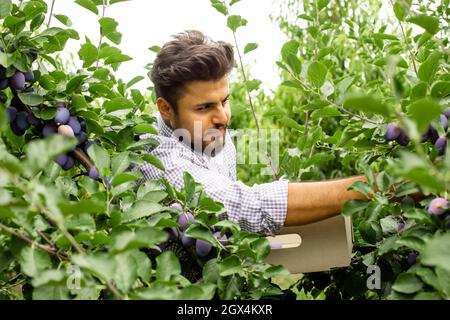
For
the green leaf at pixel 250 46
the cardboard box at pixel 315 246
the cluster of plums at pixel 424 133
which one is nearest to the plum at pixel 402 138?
the cluster of plums at pixel 424 133

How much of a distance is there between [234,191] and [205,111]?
16.0 inches

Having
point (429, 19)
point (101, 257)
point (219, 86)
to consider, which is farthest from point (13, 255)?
point (219, 86)

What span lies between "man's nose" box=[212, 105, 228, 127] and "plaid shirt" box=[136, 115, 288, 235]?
0.49 feet

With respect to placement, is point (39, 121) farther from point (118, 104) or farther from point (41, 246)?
point (41, 246)

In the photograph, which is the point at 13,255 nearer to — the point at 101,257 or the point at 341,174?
the point at 101,257

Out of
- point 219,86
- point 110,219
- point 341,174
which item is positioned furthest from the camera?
point 341,174

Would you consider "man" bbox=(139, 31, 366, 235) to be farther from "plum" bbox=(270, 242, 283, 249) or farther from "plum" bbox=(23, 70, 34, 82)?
"plum" bbox=(23, 70, 34, 82)

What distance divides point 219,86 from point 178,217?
0.60m

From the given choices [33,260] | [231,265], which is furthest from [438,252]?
[33,260]

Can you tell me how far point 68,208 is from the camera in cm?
88

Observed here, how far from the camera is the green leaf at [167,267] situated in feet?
3.94

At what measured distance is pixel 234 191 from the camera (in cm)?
158

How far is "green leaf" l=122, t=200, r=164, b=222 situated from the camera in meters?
1.29

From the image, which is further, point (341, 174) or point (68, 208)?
point (341, 174)
